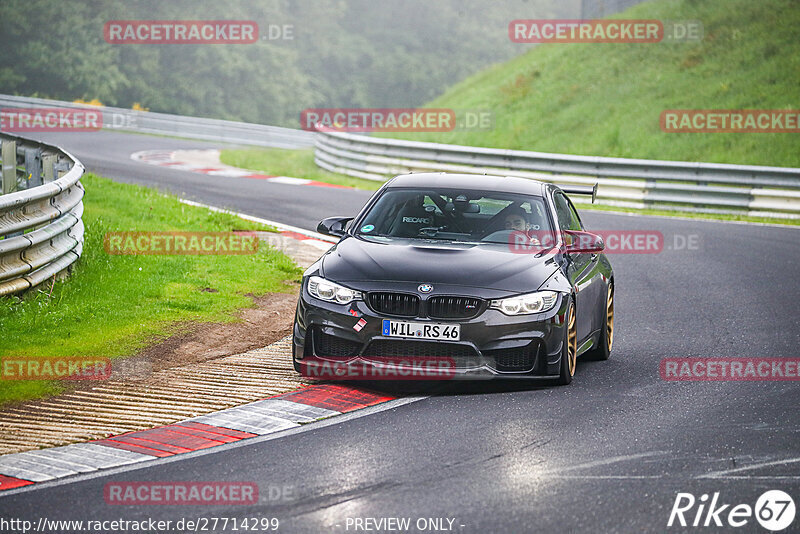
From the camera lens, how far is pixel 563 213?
31.8 feet

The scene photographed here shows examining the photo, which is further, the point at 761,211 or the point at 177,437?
the point at 761,211

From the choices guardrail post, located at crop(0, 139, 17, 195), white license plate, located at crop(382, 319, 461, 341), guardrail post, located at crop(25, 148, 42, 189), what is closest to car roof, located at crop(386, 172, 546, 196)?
white license plate, located at crop(382, 319, 461, 341)

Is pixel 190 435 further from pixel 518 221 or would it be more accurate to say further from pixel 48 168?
pixel 48 168

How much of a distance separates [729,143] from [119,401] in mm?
23754

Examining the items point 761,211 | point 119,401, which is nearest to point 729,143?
point 761,211

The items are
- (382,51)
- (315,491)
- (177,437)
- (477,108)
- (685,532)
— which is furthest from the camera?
(382,51)

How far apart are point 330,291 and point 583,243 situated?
223 centimetres

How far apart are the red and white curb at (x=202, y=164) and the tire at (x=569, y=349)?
16.4 metres

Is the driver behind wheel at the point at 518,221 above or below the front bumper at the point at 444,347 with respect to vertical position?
above

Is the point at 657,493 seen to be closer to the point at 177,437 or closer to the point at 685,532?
the point at 685,532

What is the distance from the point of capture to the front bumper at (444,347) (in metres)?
7.77

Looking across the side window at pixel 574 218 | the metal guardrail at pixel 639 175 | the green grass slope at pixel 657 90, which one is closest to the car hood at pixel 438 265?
the side window at pixel 574 218

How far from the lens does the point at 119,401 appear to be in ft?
24.8

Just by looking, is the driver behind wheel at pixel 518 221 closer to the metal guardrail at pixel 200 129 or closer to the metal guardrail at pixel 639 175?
the metal guardrail at pixel 639 175
